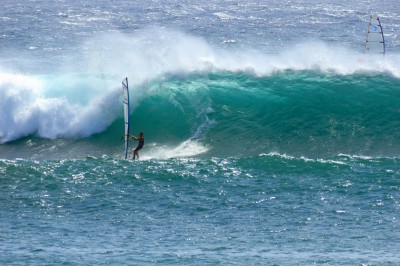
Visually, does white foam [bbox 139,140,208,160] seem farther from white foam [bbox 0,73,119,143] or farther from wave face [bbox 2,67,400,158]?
white foam [bbox 0,73,119,143]

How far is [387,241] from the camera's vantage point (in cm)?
1978

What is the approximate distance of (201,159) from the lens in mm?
27234

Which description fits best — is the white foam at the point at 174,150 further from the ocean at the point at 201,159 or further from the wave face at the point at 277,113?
the wave face at the point at 277,113

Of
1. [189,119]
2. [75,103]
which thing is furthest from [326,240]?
[75,103]

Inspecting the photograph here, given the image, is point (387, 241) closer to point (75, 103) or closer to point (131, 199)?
point (131, 199)

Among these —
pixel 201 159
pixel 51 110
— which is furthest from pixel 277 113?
pixel 51 110

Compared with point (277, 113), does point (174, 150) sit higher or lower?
lower

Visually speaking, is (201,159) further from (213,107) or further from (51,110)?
(51,110)

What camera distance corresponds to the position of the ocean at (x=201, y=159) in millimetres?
19828

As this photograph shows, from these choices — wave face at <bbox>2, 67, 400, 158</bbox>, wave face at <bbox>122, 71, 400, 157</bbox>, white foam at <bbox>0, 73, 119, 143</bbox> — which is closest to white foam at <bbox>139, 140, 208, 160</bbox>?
wave face at <bbox>2, 67, 400, 158</bbox>

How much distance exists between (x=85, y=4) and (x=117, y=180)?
1875 inches

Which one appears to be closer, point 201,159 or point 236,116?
point 201,159

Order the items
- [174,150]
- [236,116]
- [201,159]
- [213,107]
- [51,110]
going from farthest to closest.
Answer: [213,107] → [51,110] → [236,116] → [174,150] → [201,159]

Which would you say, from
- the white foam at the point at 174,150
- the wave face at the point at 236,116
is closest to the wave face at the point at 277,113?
the wave face at the point at 236,116
